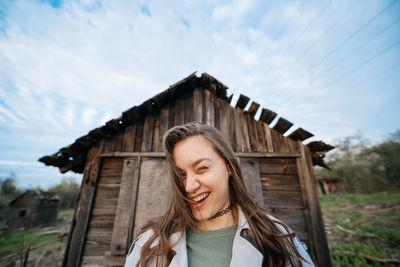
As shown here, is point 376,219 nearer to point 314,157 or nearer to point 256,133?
point 314,157

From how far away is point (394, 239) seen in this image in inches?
276

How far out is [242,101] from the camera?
3.88 metres

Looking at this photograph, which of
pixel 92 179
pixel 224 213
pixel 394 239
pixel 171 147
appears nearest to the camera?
pixel 224 213

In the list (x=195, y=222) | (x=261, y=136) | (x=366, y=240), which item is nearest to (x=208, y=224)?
(x=195, y=222)

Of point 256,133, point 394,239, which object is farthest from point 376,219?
point 256,133

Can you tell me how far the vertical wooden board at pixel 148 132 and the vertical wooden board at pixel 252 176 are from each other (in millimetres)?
2284

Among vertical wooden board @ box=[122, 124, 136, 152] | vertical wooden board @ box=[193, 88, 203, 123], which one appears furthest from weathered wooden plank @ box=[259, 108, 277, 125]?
vertical wooden board @ box=[122, 124, 136, 152]

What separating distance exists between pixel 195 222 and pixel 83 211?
3.10 metres

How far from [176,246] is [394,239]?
11.4 m

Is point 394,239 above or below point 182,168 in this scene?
below

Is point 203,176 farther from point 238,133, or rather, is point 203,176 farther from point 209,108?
point 209,108

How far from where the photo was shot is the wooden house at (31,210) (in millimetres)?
17125

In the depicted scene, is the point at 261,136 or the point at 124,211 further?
the point at 261,136

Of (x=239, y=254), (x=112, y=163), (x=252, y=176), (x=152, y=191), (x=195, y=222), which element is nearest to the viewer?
(x=239, y=254)
